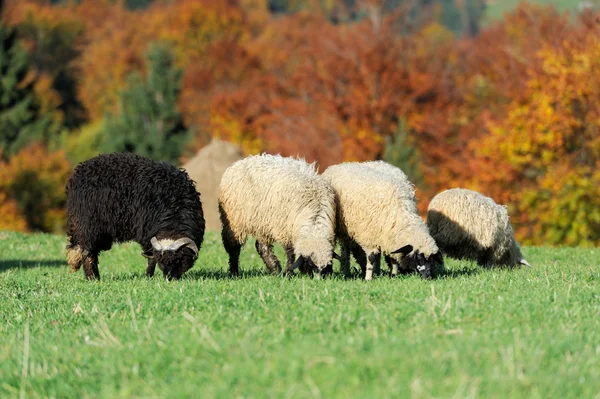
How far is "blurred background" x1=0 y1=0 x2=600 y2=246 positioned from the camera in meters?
33.9

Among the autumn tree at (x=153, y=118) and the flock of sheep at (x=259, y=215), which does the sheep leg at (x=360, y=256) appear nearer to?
the flock of sheep at (x=259, y=215)

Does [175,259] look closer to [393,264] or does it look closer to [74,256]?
[74,256]

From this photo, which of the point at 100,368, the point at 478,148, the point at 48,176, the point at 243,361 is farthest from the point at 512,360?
the point at 48,176

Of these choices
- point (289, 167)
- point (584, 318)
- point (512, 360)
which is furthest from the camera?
point (289, 167)

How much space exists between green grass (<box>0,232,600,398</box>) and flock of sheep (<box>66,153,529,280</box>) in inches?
64.0

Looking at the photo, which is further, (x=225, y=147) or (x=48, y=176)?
(x=48, y=176)

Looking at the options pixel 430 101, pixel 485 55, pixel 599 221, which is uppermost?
pixel 485 55

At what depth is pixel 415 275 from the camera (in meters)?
11.9

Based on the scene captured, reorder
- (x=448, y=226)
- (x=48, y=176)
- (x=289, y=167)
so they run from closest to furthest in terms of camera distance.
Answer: (x=289, y=167) → (x=448, y=226) → (x=48, y=176)

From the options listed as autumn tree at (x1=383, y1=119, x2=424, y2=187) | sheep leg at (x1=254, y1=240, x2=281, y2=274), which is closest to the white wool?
sheep leg at (x1=254, y1=240, x2=281, y2=274)

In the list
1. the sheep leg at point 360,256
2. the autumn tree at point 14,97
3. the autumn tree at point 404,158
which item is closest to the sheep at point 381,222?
the sheep leg at point 360,256

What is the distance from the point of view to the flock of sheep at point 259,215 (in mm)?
A: 12109

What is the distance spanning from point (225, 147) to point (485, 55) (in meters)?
33.7

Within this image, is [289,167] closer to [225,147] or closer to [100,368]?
[100,368]
